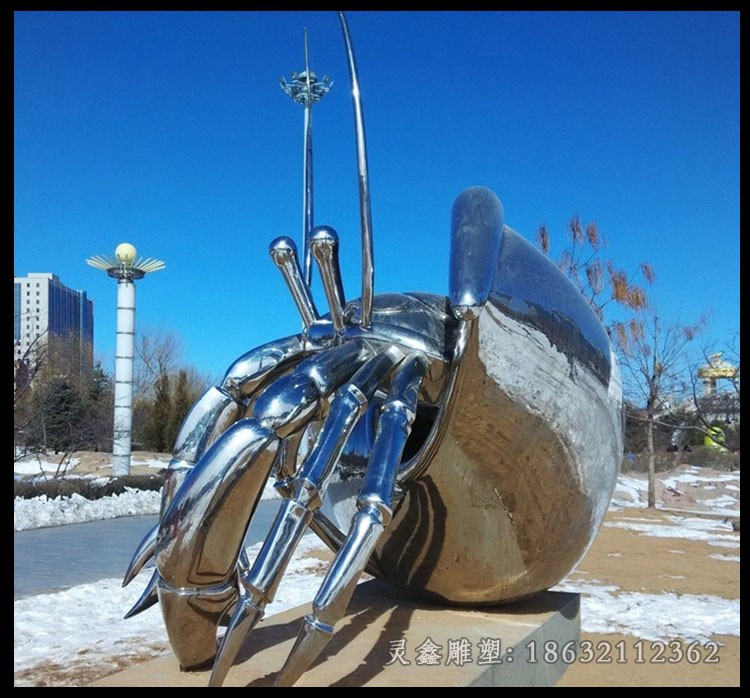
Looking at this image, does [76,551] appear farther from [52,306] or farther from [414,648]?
[52,306]

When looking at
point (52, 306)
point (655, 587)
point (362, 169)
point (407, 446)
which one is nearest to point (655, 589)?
point (655, 587)

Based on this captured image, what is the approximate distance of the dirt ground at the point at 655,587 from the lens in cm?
571

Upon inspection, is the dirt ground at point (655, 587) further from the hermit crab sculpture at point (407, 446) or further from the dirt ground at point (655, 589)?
the hermit crab sculpture at point (407, 446)


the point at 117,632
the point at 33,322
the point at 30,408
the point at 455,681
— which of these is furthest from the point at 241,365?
the point at 33,322

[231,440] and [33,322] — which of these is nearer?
[231,440]

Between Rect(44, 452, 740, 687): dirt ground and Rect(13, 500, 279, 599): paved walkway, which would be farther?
Rect(13, 500, 279, 599): paved walkway

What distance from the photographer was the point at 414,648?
4.51 metres

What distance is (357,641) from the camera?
468 centimetres

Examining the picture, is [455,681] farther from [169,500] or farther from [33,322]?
[33,322]

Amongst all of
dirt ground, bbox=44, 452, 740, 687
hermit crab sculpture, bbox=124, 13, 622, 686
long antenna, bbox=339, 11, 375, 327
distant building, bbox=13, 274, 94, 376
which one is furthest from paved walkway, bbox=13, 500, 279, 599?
distant building, bbox=13, 274, 94, 376

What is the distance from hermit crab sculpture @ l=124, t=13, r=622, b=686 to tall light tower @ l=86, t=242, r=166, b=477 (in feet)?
72.6

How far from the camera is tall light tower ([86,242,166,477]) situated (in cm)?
2583

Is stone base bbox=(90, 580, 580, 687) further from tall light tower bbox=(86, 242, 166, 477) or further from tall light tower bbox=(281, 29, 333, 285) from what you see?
tall light tower bbox=(86, 242, 166, 477)

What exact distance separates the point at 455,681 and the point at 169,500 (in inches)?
69.7
